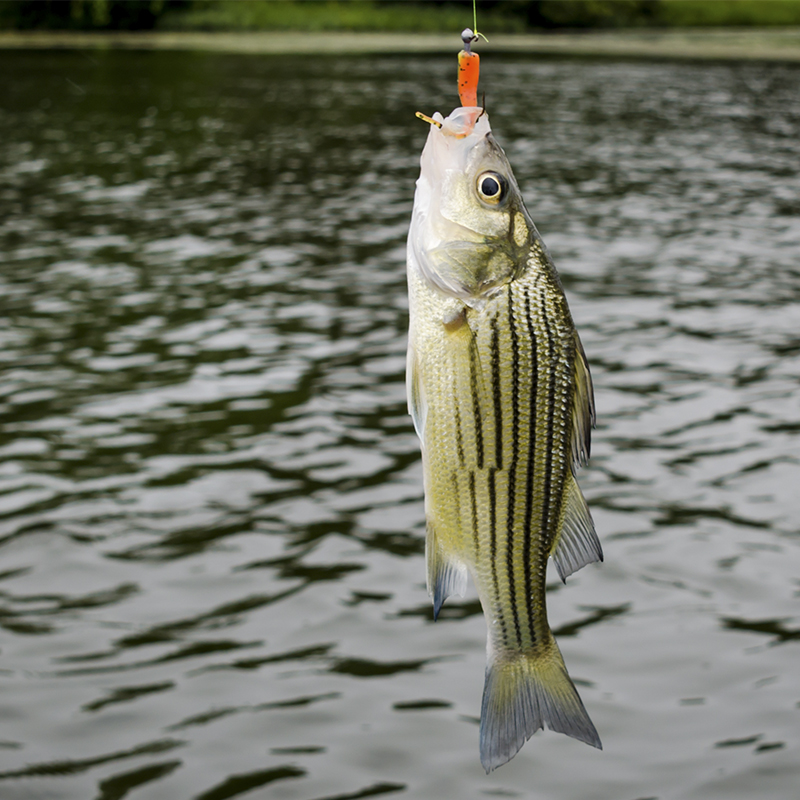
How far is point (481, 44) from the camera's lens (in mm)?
74688

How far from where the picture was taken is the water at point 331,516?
6.50 meters

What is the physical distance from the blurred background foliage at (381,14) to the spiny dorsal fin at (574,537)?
79263 mm

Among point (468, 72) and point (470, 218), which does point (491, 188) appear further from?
point (468, 72)

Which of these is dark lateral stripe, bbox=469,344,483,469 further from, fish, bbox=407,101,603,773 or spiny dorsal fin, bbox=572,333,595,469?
spiny dorsal fin, bbox=572,333,595,469

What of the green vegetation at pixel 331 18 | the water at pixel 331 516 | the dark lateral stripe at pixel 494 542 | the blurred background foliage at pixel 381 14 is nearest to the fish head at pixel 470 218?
the dark lateral stripe at pixel 494 542

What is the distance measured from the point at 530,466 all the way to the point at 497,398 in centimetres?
23

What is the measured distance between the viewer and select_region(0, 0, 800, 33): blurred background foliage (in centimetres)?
7750

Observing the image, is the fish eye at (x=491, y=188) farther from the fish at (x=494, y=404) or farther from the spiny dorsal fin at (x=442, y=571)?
the spiny dorsal fin at (x=442, y=571)

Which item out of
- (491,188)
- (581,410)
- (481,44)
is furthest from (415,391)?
(481,44)

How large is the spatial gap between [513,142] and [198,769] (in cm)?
2654

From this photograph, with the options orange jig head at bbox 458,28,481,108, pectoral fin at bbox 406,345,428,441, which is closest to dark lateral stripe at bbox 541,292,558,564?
pectoral fin at bbox 406,345,428,441

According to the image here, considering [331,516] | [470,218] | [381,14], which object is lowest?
[331,516]

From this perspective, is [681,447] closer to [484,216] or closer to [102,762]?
[102,762]

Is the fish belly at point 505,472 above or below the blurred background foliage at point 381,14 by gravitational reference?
below
